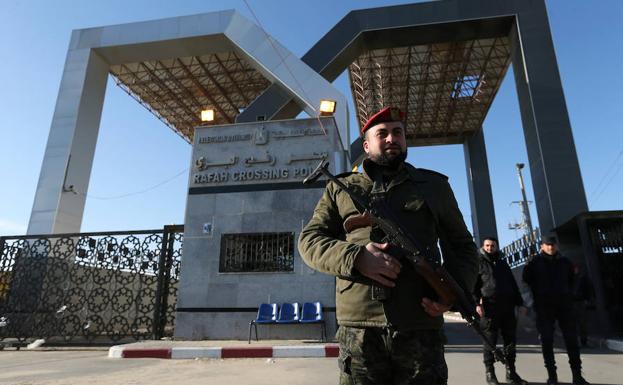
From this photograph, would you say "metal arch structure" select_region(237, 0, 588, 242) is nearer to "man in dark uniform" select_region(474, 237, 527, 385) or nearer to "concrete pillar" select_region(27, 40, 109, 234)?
"concrete pillar" select_region(27, 40, 109, 234)

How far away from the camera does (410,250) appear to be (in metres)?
1.56

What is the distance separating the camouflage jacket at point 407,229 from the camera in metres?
1.53

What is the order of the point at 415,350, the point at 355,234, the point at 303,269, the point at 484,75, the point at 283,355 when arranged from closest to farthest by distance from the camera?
the point at 415,350 < the point at 355,234 < the point at 283,355 < the point at 303,269 < the point at 484,75

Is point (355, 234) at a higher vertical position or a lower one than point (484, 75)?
lower

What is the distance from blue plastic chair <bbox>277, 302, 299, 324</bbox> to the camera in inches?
284

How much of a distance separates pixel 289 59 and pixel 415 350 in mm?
10623

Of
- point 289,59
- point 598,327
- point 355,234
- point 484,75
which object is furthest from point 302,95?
point 484,75

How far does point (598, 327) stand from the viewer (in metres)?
8.25

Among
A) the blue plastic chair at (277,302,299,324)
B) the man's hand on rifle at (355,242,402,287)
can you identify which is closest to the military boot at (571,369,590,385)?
the man's hand on rifle at (355,242,402,287)

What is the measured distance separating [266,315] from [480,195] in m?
16.9

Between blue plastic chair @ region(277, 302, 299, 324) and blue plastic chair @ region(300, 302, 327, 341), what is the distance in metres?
0.13

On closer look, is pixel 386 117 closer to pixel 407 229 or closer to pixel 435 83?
pixel 407 229

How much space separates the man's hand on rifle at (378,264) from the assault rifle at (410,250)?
49 millimetres

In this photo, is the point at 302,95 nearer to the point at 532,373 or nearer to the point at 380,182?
the point at 532,373
